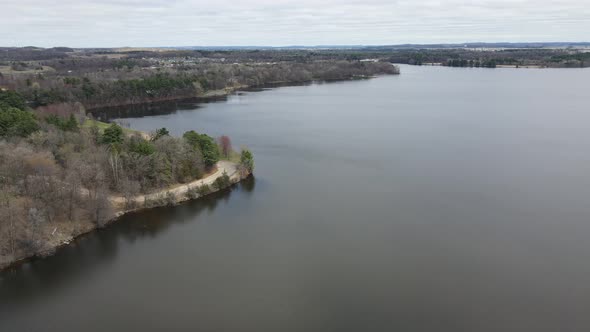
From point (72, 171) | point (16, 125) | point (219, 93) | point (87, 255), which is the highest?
point (219, 93)

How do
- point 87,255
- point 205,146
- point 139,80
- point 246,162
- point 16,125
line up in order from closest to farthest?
point 87,255 < point 16,125 < point 205,146 < point 246,162 < point 139,80

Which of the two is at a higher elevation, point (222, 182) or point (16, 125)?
point (16, 125)

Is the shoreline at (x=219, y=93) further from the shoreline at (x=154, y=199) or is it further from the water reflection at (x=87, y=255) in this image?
the water reflection at (x=87, y=255)

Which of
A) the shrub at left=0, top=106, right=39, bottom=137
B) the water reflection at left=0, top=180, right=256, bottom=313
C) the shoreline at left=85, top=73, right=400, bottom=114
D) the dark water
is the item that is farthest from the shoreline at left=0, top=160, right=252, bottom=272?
the shoreline at left=85, top=73, right=400, bottom=114

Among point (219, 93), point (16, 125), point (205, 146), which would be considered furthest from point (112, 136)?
point (219, 93)

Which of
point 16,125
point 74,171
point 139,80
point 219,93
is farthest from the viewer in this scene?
point 219,93

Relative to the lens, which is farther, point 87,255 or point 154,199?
point 154,199

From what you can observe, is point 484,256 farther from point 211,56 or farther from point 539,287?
point 211,56

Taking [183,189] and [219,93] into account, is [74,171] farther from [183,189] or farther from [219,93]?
[219,93]

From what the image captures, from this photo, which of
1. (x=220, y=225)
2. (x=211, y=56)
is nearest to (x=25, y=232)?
(x=220, y=225)
